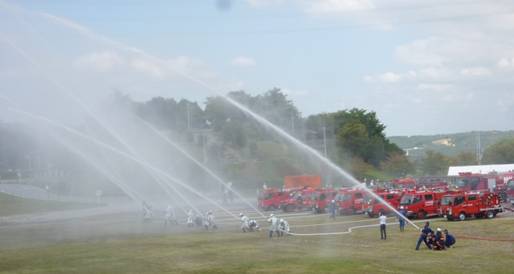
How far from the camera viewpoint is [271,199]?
6912 centimetres

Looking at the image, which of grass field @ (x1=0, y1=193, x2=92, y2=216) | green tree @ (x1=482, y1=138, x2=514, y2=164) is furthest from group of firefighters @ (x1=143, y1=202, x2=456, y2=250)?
green tree @ (x1=482, y1=138, x2=514, y2=164)

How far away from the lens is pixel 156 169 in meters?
68.5

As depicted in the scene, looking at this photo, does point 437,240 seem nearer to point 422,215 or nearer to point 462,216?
point 462,216

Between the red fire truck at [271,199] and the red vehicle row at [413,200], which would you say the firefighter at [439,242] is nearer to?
the red vehicle row at [413,200]

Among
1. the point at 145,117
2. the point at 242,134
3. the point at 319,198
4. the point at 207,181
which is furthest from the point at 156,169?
the point at 242,134

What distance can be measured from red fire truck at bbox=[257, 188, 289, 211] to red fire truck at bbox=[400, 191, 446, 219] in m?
18.9

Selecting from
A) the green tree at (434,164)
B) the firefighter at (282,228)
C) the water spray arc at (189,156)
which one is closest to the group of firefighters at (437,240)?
the firefighter at (282,228)

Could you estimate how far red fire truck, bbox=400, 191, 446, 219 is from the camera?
5100 cm

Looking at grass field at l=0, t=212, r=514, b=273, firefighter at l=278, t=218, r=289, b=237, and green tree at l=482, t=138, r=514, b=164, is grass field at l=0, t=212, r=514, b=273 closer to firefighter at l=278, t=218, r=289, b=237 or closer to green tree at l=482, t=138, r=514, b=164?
firefighter at l=278, t=218, r=289, b=237

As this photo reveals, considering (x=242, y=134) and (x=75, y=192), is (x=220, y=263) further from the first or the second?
(x=242, y=134)

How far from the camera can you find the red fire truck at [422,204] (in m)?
51.0

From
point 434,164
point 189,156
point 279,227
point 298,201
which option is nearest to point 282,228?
point 279,227

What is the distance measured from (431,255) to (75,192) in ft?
228

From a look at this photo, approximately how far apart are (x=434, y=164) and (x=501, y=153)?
23.2m
